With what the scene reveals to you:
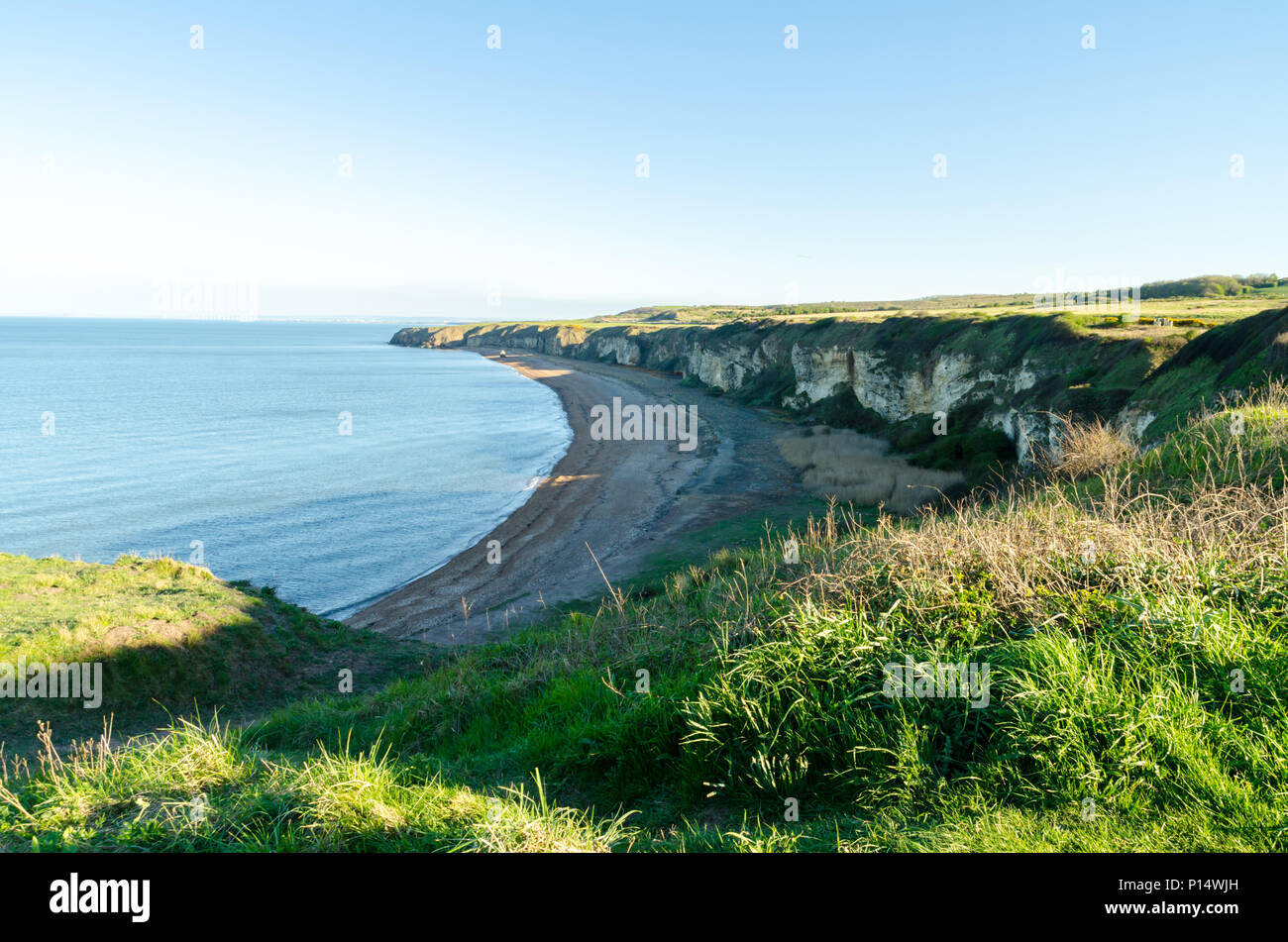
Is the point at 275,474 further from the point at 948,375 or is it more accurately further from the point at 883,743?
the point at 883,743

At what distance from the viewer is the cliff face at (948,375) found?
25.5 meters

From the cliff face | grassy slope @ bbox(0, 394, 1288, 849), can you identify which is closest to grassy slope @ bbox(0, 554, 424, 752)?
grassy slope @ bbox(0, 394, 1288, 849)

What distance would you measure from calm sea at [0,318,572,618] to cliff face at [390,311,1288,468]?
2257 cm

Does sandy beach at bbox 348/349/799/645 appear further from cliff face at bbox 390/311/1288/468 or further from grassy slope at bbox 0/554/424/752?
cliff face at bbox 390/311/1288/468

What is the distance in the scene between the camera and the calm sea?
2967 centimetres

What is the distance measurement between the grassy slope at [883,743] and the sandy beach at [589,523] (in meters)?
9.38

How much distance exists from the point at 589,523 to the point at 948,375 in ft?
76.0

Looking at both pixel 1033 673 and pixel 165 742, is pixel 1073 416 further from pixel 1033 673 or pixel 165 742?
pixel 165 742

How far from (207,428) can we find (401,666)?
55547 millimetres

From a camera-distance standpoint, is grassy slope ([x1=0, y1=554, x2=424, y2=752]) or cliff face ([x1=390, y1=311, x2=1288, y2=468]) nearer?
grassy slope ([x1=0, y1=554, x2=424, y2=752])

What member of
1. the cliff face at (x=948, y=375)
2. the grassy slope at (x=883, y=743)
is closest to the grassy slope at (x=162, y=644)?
the grassy slope at (x=883, y=743)

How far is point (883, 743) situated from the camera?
4.87 metres
